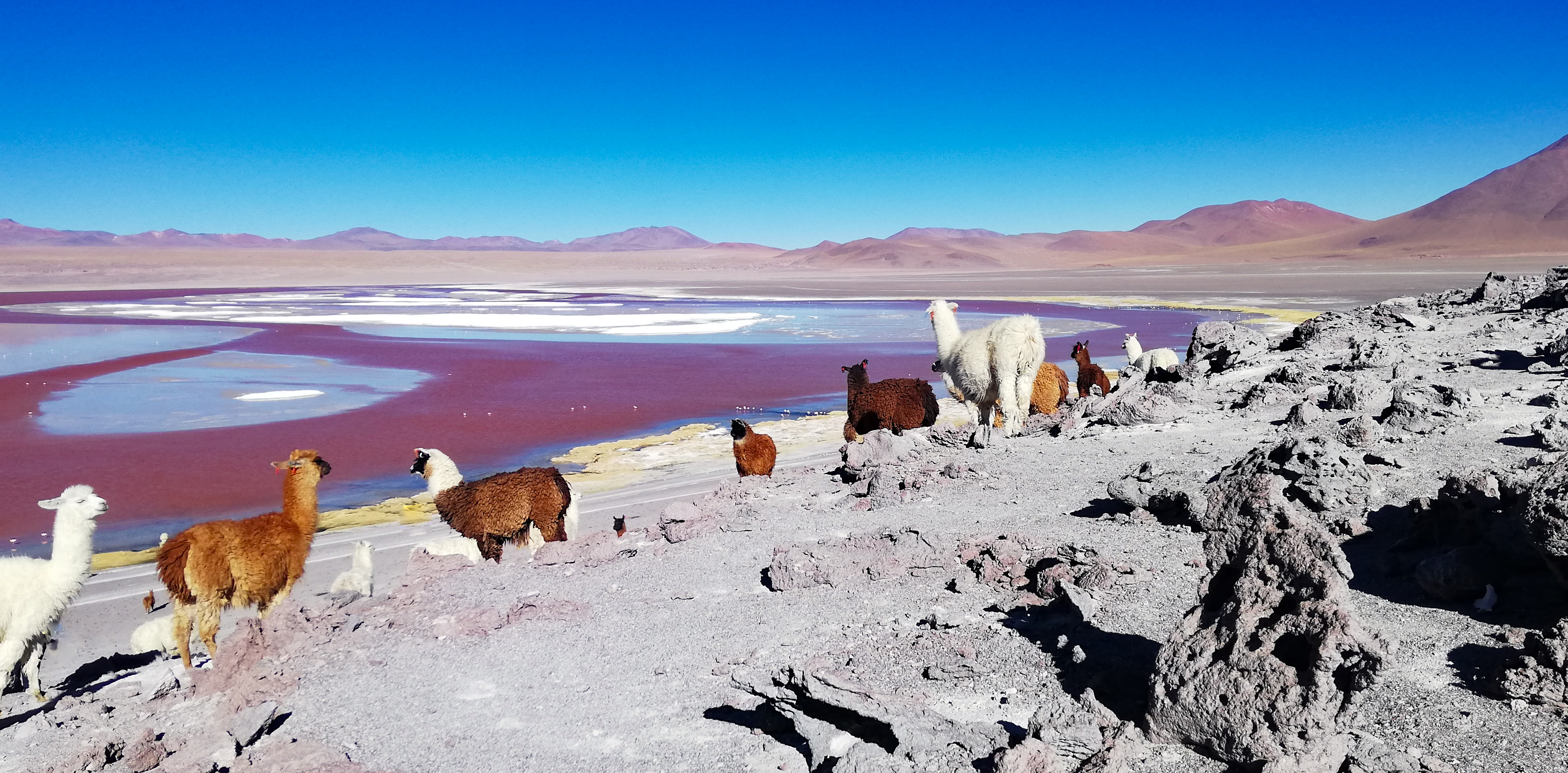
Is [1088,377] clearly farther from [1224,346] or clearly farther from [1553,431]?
[1553,431]

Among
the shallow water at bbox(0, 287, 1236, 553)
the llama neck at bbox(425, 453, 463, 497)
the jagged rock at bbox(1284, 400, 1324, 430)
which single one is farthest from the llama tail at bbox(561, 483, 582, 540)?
the jagged rock at bbox(1284, 400, 1324, 430)

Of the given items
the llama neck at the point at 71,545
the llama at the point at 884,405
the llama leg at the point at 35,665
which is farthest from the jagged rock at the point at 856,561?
the llama at the point at 884,405

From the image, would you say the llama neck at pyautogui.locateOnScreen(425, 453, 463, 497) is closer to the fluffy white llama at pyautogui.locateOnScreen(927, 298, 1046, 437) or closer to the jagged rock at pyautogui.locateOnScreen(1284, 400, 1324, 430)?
the fluffy white llama at pyautogui.locateOnScreen(927, 298, 1046, 437)

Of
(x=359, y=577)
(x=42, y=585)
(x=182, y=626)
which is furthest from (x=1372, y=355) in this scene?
(x=42, y=585)

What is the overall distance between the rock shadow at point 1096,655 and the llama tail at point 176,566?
4369 millimetres

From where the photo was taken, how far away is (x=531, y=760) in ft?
12.6

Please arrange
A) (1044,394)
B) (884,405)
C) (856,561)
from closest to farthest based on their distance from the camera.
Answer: (856,561) → (884,405) → (1044,394)

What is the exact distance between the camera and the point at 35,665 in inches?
207

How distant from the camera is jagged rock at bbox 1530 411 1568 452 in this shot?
21.0 feet

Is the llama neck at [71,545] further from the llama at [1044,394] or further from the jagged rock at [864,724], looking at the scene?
the llama at [1044,394]

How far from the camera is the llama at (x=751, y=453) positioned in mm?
9039

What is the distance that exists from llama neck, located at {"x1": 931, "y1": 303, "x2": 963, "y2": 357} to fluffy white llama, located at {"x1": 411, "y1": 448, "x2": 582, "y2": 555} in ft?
17.1

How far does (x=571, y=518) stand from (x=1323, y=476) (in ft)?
16.5

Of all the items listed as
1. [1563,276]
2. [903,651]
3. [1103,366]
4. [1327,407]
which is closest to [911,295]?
[1103,366]
